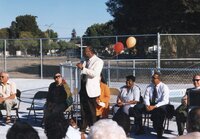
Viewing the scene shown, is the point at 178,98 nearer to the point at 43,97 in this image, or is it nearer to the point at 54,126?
the point at 43,97

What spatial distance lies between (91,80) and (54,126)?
421cm

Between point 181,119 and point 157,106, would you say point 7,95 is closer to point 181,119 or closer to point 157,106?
point 157,106

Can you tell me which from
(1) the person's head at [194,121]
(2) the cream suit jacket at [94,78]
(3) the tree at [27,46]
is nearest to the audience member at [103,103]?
(2) the cream suit jacket at [94,78]

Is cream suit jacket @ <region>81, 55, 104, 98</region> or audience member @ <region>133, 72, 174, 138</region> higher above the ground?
cream suit jacket @ <region>81, 55, 104, 98</region>

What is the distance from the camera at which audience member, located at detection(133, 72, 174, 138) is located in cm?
930

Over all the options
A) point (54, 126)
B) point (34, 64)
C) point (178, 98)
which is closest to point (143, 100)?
point (178, 98)

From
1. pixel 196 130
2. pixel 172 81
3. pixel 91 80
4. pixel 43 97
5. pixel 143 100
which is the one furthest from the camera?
pixel 172 81

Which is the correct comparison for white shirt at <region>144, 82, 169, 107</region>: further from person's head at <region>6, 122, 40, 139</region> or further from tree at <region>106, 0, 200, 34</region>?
tree at <region>106, 0, 200, 34</region>

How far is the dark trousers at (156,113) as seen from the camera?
9297mm

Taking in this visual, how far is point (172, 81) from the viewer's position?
20.1m

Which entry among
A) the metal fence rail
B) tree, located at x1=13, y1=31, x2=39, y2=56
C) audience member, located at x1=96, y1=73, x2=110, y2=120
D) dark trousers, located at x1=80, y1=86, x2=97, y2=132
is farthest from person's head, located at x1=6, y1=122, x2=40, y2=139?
tree, located at x1=13, y1=31, x2=39, y2=56

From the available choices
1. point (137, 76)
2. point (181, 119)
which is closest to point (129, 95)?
point (181, 119)

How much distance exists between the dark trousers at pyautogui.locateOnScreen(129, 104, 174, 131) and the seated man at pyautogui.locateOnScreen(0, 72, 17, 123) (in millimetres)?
2997

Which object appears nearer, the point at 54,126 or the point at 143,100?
the point at 54,126
